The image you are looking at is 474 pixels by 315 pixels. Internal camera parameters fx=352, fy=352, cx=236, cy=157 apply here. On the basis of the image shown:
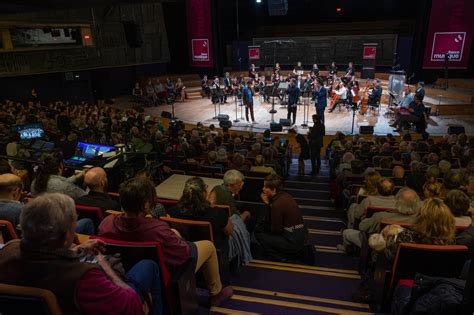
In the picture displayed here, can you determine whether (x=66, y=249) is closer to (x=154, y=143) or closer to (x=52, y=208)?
(x=52, y=208)

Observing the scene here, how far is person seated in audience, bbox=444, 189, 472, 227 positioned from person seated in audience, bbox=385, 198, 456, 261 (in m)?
0.77

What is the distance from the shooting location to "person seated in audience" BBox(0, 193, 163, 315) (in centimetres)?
142

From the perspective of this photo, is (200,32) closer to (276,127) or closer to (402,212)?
(276,127)

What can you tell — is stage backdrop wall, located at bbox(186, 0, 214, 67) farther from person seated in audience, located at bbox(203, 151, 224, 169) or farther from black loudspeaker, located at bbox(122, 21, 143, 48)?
person seated in audience, located at bbox(203, 151, 224, 169)

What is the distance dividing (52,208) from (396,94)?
42.7 ft

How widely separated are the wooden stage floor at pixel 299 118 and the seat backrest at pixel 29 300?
1018 cm

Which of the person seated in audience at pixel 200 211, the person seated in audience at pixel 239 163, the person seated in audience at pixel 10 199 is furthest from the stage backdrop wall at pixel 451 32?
the person seated in audience at pixel 10 199

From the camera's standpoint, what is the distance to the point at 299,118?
12.9 metres

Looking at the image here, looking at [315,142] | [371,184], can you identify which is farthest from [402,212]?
[315,142]

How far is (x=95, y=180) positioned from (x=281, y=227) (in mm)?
1891

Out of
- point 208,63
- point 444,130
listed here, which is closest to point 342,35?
point 208,63

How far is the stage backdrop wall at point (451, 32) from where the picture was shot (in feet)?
42.5

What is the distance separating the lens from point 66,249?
1.50 metres

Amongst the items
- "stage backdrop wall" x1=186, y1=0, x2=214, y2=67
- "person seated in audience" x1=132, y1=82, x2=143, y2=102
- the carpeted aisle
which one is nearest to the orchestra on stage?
"stage backdrop wall" x1=186, y1=0, x2=214, y2=67
